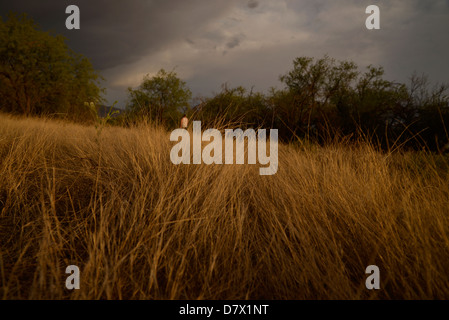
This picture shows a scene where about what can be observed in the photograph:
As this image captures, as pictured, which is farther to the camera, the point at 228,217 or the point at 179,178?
the point at 179,178

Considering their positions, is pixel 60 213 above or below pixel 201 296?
above

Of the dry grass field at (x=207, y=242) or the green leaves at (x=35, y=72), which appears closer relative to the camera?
the dry grass field at (x=207, y=242)

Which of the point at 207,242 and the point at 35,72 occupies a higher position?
the point at 35,72

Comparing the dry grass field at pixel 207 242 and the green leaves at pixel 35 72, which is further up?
the green leaves at pixel 35 72

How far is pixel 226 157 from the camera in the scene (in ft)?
9.08

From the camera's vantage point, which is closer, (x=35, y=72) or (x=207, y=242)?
(x=207, y=242)

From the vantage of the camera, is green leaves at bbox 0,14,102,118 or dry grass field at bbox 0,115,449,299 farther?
green leaves at bbox 0,14,102,118

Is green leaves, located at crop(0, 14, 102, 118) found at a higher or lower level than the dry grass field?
higher

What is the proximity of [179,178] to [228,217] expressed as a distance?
0.65 m

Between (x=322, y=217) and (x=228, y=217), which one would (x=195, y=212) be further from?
(x=322, y=217)

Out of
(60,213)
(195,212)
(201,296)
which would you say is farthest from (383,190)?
(60,213)
